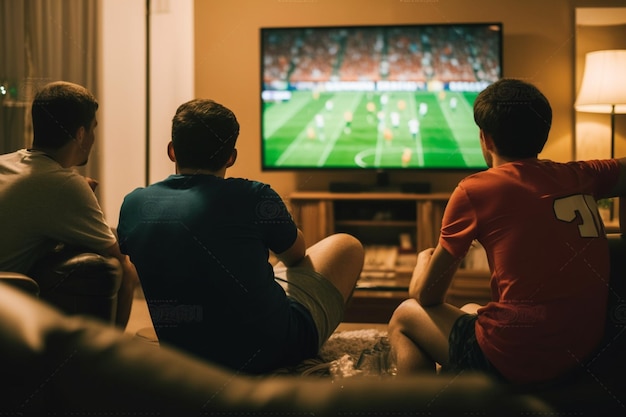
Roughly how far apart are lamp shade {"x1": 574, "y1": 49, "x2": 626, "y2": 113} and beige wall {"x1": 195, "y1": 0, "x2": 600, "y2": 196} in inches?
11.7

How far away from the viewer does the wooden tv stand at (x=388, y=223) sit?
403 centimetres

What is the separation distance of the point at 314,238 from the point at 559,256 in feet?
10.00

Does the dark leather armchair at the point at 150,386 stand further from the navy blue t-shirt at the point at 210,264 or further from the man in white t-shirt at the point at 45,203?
the man in white t-shirt at the point at 45,203

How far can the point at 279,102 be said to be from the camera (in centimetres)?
453

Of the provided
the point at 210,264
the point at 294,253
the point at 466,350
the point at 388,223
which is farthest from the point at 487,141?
the point at 388,223

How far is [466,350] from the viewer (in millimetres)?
1484

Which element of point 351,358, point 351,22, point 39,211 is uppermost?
point 351,22

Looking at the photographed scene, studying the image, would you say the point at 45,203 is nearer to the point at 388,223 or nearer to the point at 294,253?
the point at 294,253

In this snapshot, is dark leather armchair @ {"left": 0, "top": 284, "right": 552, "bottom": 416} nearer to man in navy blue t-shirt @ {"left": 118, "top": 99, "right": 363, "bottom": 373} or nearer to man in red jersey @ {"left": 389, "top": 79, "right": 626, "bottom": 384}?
man in red jersey @ {"left": 389, "top": 79, "right": 626, "bottom": 384}

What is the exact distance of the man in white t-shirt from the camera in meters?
1.81

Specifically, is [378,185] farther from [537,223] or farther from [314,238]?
[537,223]

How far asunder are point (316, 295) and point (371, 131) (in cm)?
277

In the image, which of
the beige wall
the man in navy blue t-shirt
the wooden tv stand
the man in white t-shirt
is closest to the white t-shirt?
the man in white t-shirt

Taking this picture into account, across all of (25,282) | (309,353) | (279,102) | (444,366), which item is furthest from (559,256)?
(279,102)
